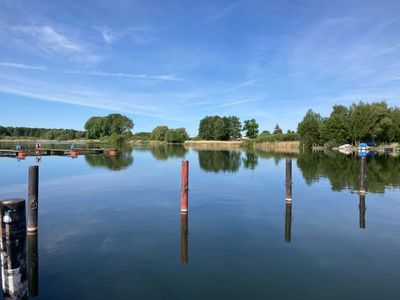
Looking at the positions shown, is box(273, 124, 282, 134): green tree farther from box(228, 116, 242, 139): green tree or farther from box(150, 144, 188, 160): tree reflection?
box(150, 144, 188, 160): tree reflection

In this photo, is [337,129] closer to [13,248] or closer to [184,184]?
[184,184]

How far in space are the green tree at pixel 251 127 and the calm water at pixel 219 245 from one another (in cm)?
15072

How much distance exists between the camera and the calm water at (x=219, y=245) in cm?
855

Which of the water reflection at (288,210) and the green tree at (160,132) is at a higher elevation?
the green tree at (160,132)

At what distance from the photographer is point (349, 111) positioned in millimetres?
109812

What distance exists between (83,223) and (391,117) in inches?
4378

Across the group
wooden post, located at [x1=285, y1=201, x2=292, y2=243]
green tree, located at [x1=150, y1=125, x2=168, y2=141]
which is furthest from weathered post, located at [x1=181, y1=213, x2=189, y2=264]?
green tree, located at [x1=150, y1=125, x2=168, y2=141]

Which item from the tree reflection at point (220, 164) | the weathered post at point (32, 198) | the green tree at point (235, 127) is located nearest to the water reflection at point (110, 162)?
the tree reflection at point (220, 164)

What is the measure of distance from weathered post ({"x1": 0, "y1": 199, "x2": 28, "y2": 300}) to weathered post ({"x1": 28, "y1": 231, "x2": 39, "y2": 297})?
5.13 feet

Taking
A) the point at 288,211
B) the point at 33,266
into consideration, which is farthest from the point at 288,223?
the point at 33,266

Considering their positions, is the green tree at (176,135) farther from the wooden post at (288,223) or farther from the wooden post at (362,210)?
the wooden post at (288,223)

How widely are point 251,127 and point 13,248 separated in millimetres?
169438

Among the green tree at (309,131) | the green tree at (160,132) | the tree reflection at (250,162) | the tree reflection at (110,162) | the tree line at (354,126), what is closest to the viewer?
the tree reflection at (110,162)

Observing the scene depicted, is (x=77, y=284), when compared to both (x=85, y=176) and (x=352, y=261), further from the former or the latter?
(x=85, y=176)
